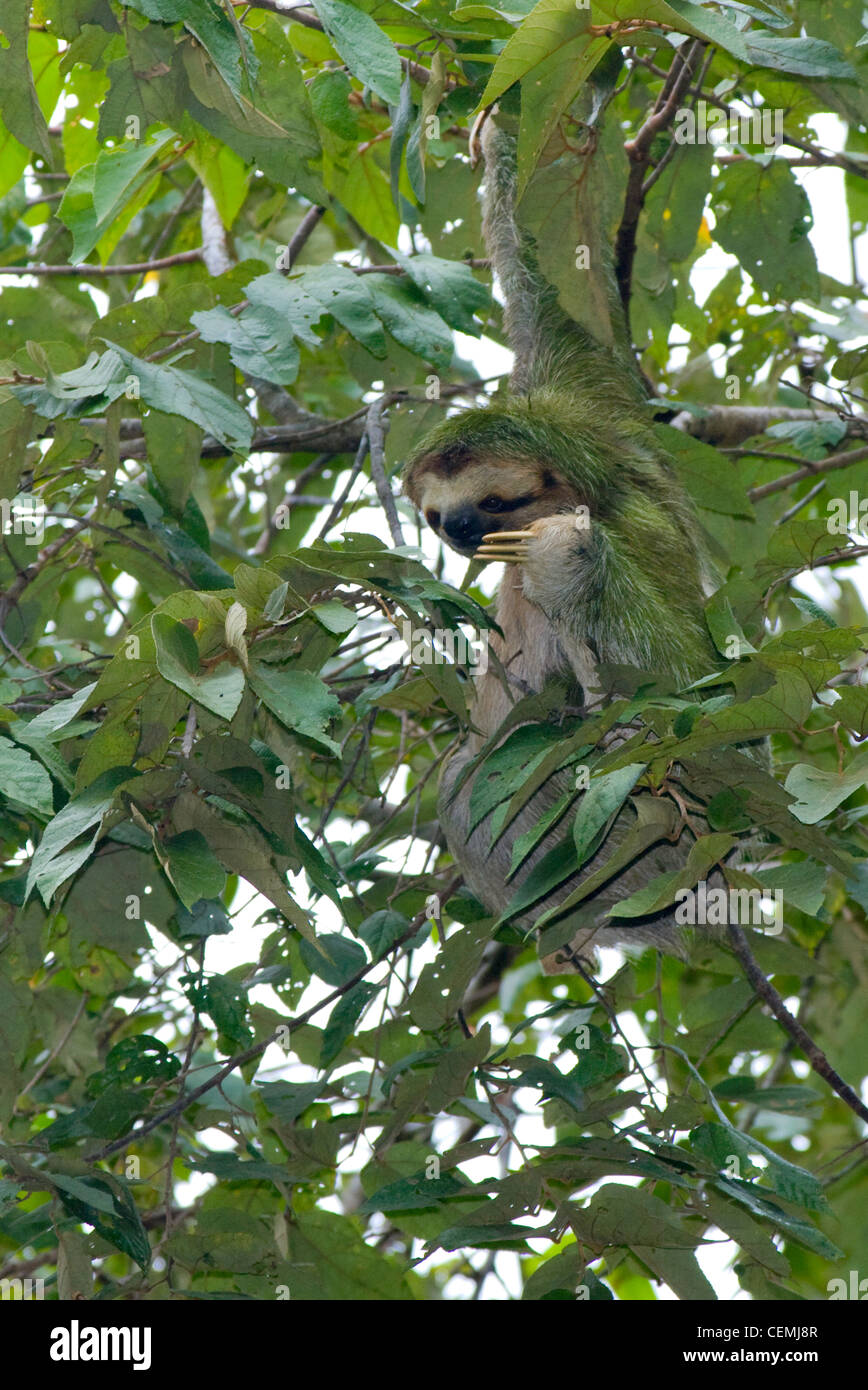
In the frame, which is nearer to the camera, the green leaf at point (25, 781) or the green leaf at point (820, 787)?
the green leaf at point (820, 787)

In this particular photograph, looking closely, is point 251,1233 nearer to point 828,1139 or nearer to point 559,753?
point 559,753

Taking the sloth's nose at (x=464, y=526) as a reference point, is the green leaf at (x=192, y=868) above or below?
below

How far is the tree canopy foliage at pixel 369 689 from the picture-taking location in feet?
9.81

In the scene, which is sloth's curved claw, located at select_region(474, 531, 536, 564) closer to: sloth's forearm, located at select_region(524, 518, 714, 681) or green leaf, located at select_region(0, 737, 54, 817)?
sloth's forearm, located at select_region(524, 518, 714, 681)

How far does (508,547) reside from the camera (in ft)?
14.0

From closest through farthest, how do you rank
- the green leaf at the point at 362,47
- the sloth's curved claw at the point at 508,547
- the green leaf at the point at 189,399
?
1. the green leaf at the point at 362,47
2. the green leaf at the point at 189,399
3. the sloth's curved claw at the point at 508,547

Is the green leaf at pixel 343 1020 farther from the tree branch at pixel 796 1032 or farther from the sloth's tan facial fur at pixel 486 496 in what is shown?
the sloth's tan facial fur at pixel 486 496

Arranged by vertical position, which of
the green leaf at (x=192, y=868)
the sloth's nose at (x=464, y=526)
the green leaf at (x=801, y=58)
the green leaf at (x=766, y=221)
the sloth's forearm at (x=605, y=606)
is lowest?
the green leaf at (x=192, y=868)

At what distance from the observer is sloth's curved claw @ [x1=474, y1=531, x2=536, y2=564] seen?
4.13 m

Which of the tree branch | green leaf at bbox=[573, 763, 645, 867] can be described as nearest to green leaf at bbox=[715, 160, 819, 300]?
the tree branch

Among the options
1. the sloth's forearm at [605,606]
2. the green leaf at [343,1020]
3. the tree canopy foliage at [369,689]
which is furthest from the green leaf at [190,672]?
the sloth's forearm at [605,606]

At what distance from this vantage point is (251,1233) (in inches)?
149
